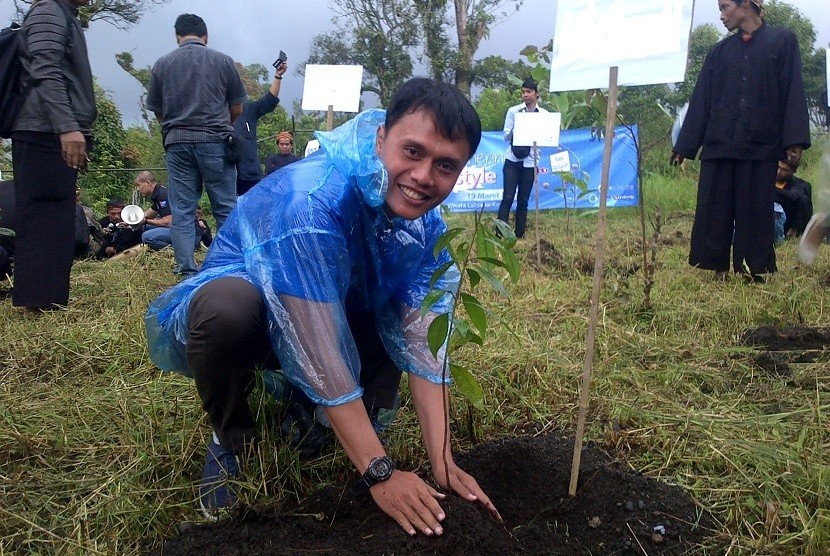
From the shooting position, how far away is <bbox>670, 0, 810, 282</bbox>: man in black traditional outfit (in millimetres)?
3652

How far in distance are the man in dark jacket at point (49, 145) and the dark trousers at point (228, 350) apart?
1835 mm

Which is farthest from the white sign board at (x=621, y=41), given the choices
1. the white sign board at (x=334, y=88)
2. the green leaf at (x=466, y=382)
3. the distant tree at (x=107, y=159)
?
the distant tree at (x=107, y=159)

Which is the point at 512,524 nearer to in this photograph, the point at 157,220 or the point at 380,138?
the point at 380,138

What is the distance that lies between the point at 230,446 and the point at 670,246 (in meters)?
4.64

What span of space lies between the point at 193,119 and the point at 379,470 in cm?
291

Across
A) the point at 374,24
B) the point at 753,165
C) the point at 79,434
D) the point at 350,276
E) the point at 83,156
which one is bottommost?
the point at 79,434

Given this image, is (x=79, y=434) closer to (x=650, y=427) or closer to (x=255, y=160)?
(x=650, y=427)

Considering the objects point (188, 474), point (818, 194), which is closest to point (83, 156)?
point (188, 474)

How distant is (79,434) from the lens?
6.24ft

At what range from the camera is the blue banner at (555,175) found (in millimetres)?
9680

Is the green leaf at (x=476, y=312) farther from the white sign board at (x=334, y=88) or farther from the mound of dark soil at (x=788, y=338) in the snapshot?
the white sign board at (x=334, y=88)

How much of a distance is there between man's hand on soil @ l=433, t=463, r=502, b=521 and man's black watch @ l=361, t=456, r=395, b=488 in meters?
0.16

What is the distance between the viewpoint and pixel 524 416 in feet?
6.62

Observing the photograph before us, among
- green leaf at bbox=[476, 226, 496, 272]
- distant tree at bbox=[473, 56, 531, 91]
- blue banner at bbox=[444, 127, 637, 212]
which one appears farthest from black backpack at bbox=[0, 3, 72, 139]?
distant tree at bbox=[473, 56, 531, 91]
